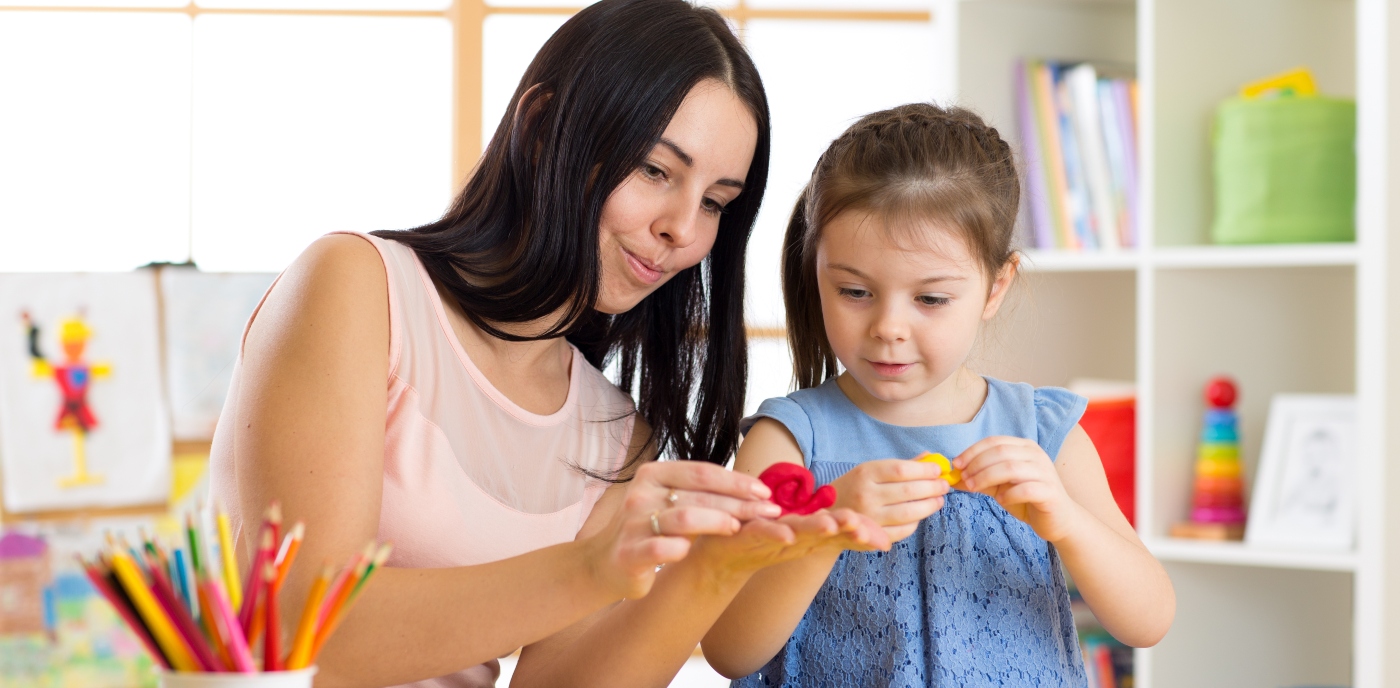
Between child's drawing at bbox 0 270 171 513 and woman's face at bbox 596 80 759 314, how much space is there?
6.68ft

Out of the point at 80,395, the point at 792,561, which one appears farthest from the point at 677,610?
the point at 80,395

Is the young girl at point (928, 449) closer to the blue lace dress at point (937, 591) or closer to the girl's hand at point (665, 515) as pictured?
the blue lace dress at point (937, 591)

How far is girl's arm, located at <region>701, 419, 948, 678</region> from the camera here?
95cm

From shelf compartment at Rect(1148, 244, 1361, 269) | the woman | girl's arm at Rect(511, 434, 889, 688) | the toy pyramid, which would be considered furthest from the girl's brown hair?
the toy pyramid

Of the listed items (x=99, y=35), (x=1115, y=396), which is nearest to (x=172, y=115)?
(x=99, y=35)

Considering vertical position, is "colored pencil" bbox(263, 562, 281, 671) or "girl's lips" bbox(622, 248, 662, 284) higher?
"girl's lips" bbox(622, 248, 662, 284)

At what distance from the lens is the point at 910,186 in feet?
3.88

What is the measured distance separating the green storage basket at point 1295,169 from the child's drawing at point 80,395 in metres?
2.47

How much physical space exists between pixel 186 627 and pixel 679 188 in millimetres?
740

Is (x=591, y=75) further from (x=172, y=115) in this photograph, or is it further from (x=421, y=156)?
(x=172, y=115)

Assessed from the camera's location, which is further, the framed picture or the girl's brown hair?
the framed picture

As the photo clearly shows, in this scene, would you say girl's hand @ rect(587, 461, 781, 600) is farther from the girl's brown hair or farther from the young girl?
the girl's brown hair

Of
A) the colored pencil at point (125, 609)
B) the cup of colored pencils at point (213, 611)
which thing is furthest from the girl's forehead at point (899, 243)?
the colored pencil at point (125, 609)

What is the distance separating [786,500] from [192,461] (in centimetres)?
240
